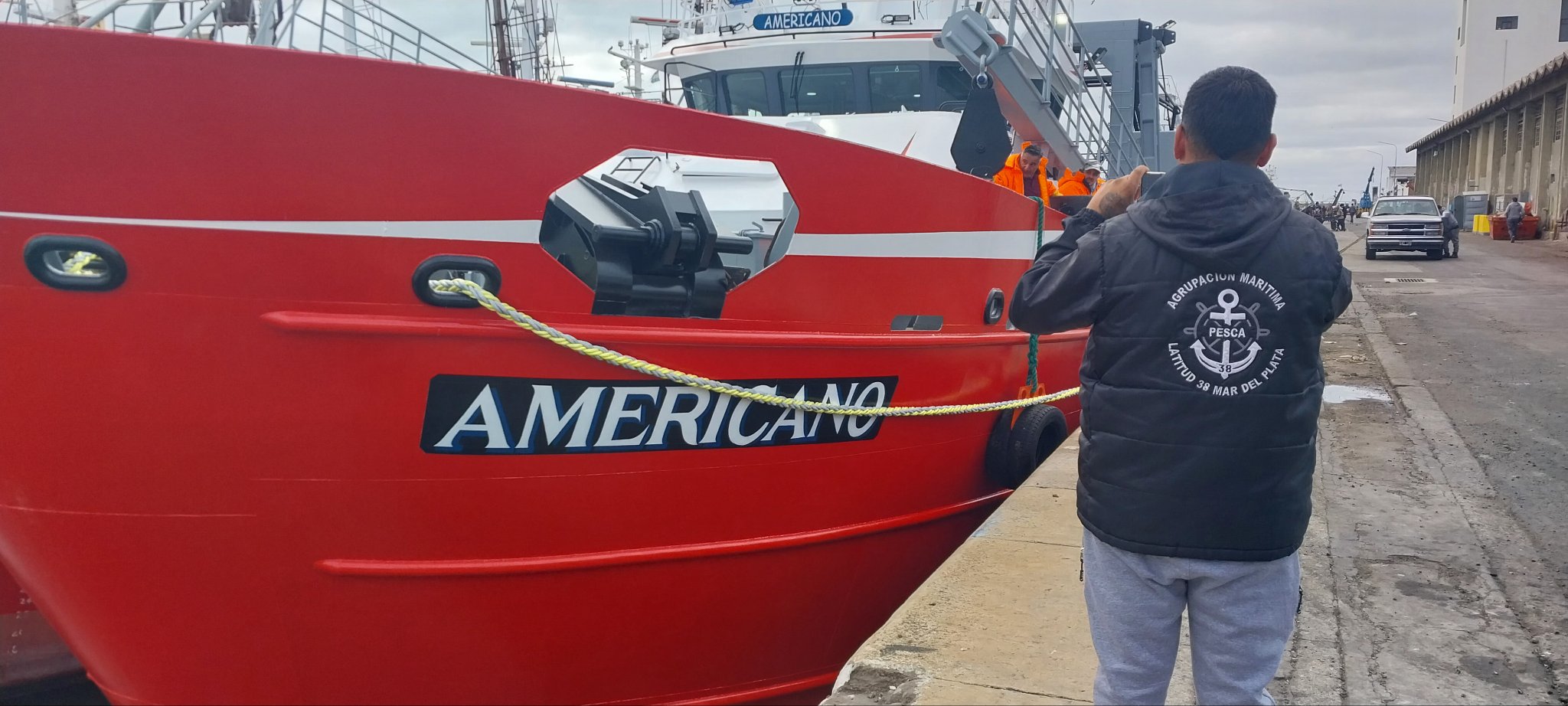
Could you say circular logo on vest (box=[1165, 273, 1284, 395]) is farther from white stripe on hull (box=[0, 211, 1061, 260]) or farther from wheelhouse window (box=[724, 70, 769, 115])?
wheelhouse window (box=[724, 70, 769, 115])

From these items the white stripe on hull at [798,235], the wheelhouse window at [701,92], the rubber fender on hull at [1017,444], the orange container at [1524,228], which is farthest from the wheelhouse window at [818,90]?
the orange container at [1524,228]

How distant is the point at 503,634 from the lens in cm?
337

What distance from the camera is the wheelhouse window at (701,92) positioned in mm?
7141

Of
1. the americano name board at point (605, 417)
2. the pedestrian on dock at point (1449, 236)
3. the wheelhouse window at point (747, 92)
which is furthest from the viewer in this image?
the pedestrian on dock at point (1449, 236)

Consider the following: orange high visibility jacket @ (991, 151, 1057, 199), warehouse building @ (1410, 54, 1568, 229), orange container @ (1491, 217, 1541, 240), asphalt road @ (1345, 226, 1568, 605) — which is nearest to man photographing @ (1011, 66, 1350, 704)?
asphalt road @ (1345, 226, 1568, 605)

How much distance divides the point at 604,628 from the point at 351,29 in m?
2.52

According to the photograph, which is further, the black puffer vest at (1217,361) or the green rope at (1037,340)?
the green rope at (1037,340)

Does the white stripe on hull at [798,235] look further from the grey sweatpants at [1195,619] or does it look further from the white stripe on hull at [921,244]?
the grey sweatpants at [1195,619]

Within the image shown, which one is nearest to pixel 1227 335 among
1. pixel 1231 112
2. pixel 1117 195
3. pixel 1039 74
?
pixel 1231 112

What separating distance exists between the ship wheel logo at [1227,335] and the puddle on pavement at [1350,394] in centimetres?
502

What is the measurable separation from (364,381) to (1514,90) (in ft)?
133

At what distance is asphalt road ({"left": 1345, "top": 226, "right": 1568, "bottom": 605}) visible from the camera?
451 cm

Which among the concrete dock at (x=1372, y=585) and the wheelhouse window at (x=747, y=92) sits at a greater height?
the wheelhouse window at (x=747, y=92)

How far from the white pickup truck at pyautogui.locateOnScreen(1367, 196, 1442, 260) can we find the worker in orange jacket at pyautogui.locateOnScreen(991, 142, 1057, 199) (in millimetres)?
18377
